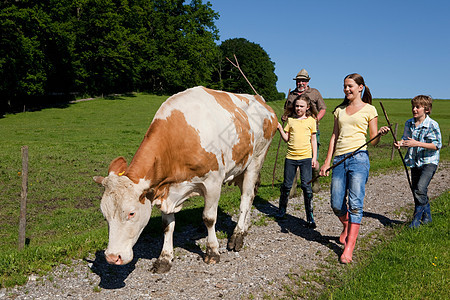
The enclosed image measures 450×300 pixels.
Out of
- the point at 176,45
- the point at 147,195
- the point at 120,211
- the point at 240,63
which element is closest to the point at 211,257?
the point at 147,195

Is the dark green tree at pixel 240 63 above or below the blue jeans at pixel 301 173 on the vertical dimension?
above

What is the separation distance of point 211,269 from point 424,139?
4.35m

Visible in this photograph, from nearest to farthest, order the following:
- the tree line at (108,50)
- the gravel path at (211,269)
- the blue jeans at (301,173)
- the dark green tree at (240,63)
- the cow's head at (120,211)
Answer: the cow's head at (120,211)
the gravel path at (211,269)
the blue jeans at (301,173)
the tree line at (108,50)
the dark green tree at (240,63)

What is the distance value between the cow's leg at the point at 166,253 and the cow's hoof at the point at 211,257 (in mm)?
550

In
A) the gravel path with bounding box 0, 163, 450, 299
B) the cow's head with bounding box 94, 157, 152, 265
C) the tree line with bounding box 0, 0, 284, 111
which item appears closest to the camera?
the cow's head with bounding box 94, 157, 152, 265

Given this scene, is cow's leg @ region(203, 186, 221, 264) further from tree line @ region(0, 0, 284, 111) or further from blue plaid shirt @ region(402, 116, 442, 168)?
tree line @ region(0, 0, 284, 111)

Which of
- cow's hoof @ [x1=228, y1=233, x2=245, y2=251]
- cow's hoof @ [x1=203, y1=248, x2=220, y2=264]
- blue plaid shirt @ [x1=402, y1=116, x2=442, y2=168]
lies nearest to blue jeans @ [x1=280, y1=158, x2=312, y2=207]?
cow's hoof @ [x1=228, y1=233, x2=245, y2=251]

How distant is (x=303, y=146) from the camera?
697 centimetres

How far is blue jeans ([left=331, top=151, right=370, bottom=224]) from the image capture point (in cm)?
526

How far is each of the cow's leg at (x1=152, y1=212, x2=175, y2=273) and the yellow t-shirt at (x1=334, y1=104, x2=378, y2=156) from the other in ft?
9.30

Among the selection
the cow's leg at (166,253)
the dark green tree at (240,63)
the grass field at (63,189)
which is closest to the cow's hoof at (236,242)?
the cow's leg at (166,253)

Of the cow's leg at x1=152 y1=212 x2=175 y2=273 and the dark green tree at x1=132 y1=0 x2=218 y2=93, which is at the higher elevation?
the dark green tree at x1=132 y1=0 x2=218 y2=93

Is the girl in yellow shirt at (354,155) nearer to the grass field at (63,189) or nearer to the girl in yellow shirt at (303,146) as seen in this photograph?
the girl in yellow shirt at (303,146)

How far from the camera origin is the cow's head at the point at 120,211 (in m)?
4.02
